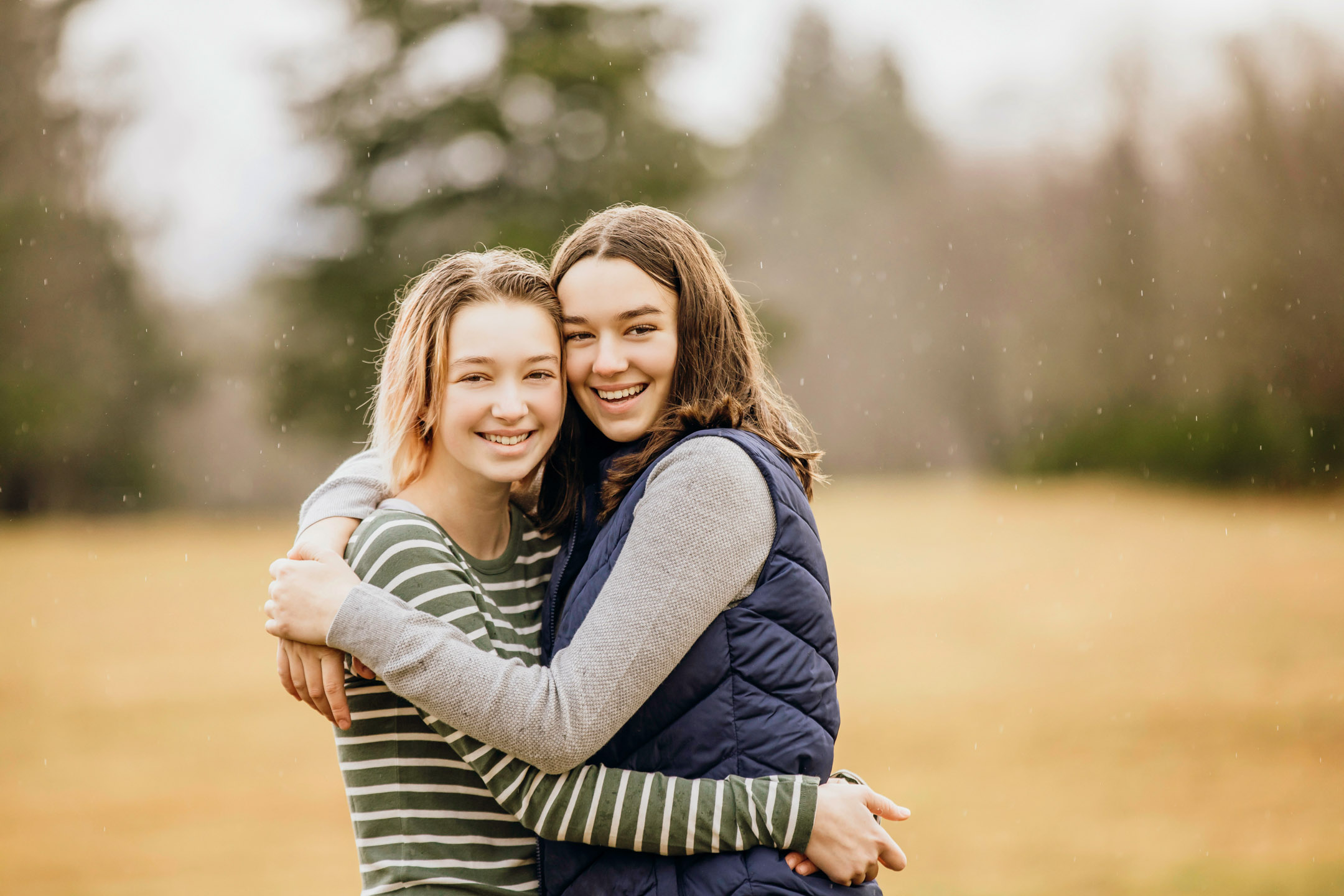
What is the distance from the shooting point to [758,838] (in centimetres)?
160

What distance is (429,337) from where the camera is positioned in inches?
73.4

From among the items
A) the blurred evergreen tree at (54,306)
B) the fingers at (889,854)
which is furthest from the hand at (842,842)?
the blurred evergreen tree at (54,306)

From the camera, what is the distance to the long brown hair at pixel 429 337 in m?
1.85

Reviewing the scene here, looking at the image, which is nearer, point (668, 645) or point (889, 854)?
point (668, 645)

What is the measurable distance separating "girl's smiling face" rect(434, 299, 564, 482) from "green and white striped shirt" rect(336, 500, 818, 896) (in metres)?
0.14

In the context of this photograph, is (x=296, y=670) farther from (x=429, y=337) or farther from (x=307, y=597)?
(x=429, y=337)

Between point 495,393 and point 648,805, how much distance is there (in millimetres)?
698

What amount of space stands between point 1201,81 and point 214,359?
830 inches

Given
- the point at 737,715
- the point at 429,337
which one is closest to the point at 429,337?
the point at 429,337

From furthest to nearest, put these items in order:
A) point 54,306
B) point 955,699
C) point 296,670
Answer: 1. point 54,306
2. point 955,699
3. point 296,670

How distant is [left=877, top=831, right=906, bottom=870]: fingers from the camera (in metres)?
1.68

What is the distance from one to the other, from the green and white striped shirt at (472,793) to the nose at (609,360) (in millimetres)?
387

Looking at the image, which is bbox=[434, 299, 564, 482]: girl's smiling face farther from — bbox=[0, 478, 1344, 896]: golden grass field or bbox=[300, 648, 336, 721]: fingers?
bbox=[0, 478, 1344, 896]: golden grass field

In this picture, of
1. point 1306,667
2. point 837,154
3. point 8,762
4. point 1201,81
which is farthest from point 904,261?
point 8,762
